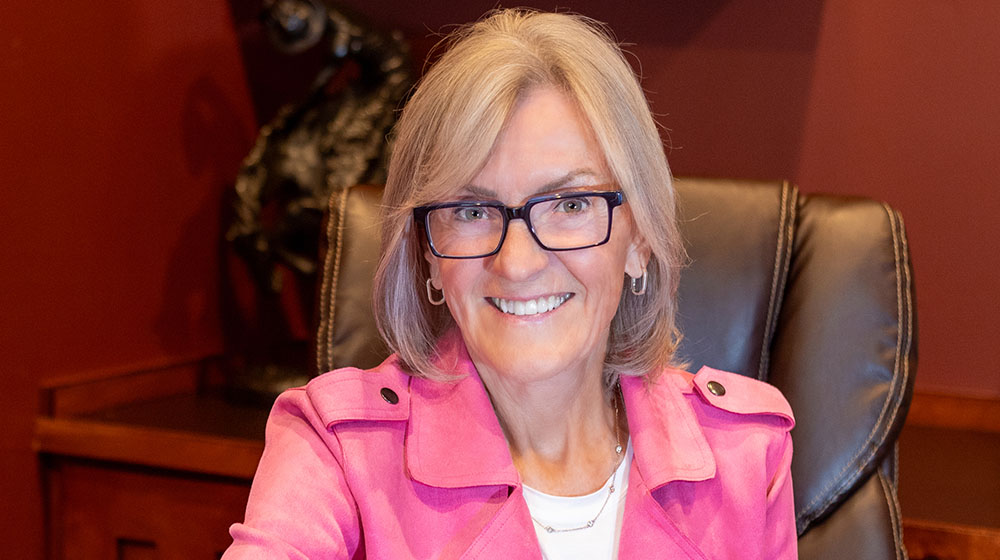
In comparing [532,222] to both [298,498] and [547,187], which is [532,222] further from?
[298,498]

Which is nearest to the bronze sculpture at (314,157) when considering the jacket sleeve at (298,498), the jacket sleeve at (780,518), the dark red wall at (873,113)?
the dark red wall at (873,113)

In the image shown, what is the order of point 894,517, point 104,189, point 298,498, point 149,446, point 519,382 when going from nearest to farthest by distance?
point 298,498 → point 519,382 → point 894,517 → point 149,446 → point 104,189

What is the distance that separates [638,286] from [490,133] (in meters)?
0.35

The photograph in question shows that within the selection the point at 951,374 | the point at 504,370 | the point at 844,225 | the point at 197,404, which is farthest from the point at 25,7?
the point at 951,374

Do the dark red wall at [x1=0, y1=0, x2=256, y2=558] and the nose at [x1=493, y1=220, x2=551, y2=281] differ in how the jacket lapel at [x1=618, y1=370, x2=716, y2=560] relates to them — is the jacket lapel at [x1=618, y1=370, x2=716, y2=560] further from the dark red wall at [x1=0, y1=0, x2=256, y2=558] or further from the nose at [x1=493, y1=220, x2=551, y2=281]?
the dark red wall at [x1=0, y1=0, x2=256, y2=558]

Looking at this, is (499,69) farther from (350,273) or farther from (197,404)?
(197,404)

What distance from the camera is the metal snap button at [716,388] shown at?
1.30 metres

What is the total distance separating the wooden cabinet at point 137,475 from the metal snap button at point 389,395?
0.66 m

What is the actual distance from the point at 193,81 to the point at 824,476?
1.65m

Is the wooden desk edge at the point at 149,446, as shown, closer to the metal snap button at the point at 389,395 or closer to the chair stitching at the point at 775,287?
the metal snap button at the point at 389,395

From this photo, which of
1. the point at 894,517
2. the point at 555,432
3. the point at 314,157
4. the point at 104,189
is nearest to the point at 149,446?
the point at 104,189

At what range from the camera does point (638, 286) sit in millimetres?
1333

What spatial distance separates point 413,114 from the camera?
119 cm

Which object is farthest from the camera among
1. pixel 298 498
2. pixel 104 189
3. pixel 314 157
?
pixel 314 157
